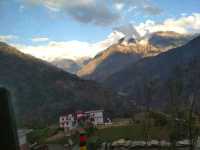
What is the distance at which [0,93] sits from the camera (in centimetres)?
193

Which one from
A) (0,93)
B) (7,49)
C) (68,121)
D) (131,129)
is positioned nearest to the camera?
(0,93)

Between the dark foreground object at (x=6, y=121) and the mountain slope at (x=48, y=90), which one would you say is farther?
the mountain slope at (x=48, y=90)

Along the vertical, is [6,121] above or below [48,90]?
below

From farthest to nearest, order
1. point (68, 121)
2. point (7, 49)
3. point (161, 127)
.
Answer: point (7, 49), point (68, 121), point (161, 127)

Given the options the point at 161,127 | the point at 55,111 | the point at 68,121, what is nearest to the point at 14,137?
the point at 161,127

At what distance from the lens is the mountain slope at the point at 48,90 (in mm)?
110613

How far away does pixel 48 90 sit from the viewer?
13062cm

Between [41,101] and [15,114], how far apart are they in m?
118

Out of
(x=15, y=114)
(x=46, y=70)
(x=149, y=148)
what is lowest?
(x=149, y=148)

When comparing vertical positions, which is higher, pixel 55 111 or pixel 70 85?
pixel 70 85

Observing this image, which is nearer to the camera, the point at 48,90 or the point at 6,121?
the point at 6,121

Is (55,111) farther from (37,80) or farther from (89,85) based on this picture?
(89,85)

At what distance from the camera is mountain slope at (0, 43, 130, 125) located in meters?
111

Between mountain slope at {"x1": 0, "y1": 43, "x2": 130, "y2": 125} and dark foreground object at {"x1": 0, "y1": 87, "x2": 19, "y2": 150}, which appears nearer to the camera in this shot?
dark foreground object at {"x1": 0, "y1": 87, "x2": 19, "y2": 150}
